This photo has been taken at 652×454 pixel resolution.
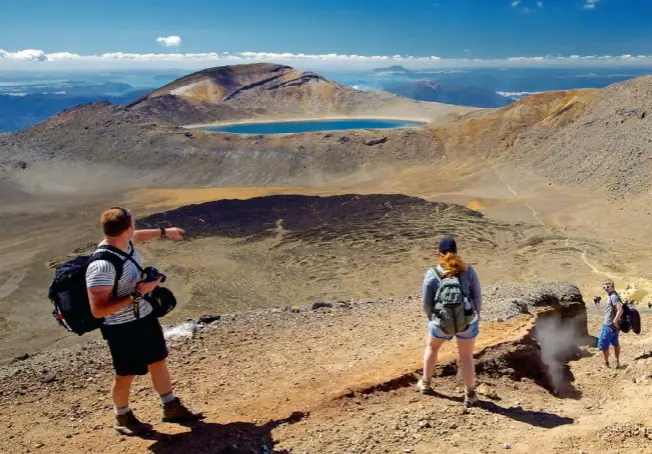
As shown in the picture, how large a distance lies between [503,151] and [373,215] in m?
19.0

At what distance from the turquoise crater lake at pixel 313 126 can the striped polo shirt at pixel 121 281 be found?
77.5m

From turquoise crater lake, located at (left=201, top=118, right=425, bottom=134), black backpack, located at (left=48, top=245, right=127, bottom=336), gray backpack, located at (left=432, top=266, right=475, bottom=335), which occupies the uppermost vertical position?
turquoise crater lake, located at (left=201, top=118, right=425, bottom=134)

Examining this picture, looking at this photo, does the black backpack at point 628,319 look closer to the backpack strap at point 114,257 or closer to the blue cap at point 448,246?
the blue cap at point 448,246

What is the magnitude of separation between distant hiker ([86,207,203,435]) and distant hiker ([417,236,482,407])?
2476 millimetres

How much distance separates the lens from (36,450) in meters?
5.16

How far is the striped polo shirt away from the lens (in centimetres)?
423

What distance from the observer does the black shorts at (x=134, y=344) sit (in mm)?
4574

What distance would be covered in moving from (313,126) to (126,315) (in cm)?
8380

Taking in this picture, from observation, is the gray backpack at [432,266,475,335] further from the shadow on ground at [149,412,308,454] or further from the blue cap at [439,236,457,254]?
the shadow on ground at [149,412,308,454]

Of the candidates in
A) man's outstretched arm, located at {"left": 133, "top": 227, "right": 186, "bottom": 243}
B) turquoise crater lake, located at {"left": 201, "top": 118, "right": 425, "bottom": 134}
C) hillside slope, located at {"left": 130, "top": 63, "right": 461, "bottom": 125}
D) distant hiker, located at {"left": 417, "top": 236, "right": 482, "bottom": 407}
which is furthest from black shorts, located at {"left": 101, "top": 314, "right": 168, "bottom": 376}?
hillside slope, located at {"left": 130, "top": 63, "right": 461, "bottom": 125}

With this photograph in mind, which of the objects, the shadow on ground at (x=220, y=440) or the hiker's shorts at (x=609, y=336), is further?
the hiker's shorts at (x=609, y=336)

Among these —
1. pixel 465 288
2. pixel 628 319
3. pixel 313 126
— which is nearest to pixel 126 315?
pixel 465 288

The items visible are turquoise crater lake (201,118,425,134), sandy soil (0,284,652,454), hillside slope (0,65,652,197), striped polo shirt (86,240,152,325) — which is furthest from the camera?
turquoise crater lake (201,118,425,134)

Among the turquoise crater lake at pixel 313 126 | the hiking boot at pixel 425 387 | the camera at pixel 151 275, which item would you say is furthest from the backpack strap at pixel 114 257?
the turquoise crater lake at pixel 313 126
